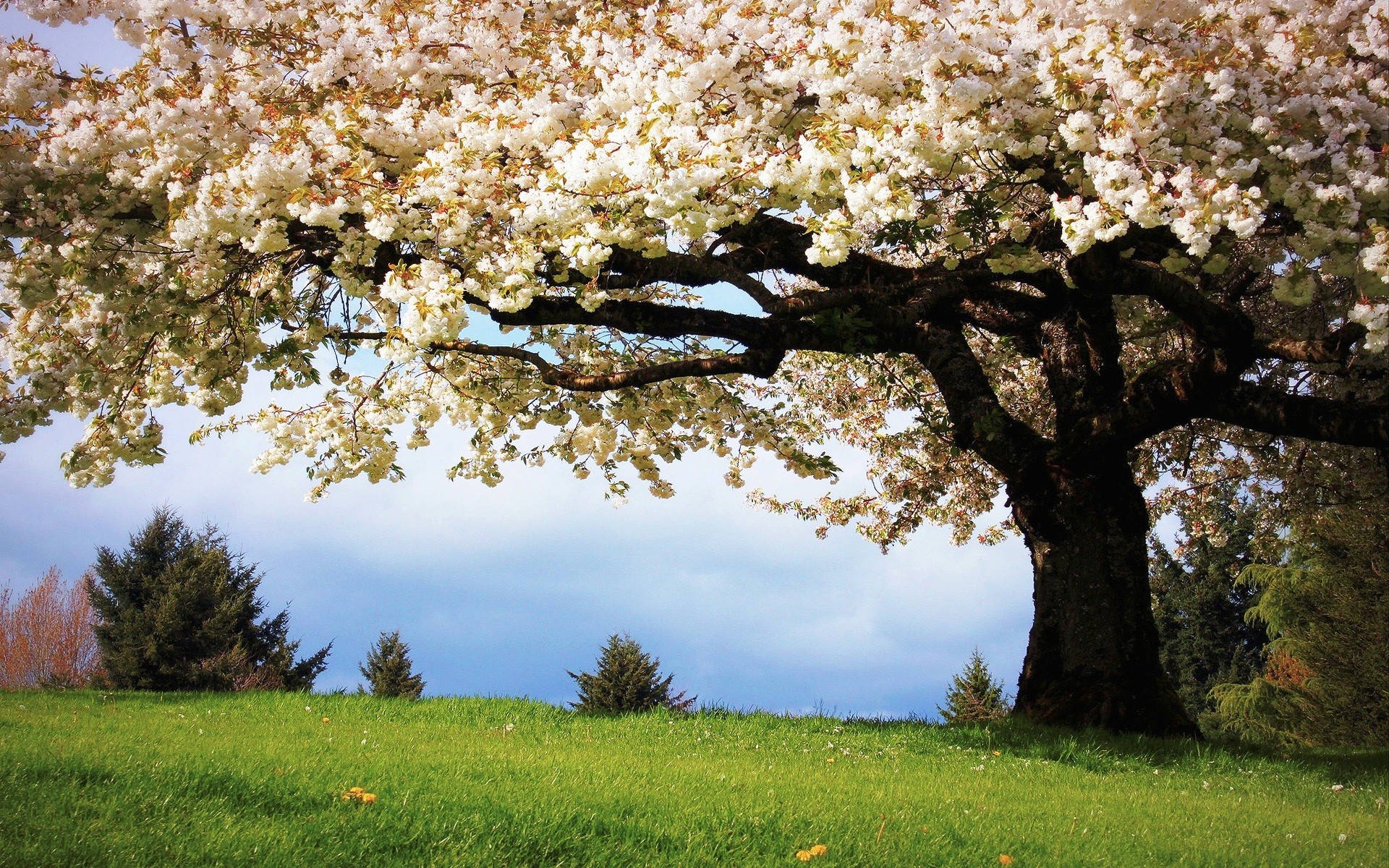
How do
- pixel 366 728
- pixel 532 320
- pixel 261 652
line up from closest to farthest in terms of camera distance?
pixel 366 728, pixel 532 320, pixel 261 652

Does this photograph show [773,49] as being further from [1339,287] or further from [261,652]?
[261,652]

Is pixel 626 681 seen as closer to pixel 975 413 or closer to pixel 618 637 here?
pixel 618 637

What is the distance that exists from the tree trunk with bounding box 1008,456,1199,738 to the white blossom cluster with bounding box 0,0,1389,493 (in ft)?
9.34

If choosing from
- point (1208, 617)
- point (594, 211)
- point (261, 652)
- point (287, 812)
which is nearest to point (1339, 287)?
point (594, 211)

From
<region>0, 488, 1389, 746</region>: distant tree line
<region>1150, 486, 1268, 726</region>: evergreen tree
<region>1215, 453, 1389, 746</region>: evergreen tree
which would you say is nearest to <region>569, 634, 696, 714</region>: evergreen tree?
<region>0, 488, 1389, 746</region>: distant tree line

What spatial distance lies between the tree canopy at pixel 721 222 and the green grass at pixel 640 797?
7.48 ft

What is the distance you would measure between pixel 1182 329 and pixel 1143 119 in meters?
5.10

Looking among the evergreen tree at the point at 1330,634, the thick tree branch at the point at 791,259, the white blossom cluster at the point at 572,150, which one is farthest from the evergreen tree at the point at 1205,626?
the white blossom cluster at the point at 572,150

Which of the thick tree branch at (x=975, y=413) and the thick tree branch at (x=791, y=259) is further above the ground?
the thick tree branch at (x=791, y=259)

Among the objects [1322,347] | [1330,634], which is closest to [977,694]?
[1330,634]

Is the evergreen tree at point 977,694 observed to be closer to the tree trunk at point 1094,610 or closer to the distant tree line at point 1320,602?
the distant tree line at point 1320,602

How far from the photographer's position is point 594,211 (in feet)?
23.5

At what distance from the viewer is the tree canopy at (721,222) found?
242 inches

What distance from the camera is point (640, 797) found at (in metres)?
5.71
